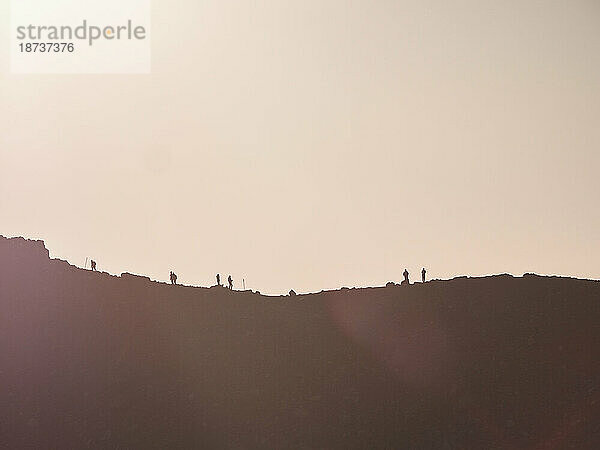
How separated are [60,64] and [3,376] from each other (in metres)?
1.21

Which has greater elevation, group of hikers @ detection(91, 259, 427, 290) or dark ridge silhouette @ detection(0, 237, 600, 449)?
group of hikers @ detection(91, 259, 427, 290)

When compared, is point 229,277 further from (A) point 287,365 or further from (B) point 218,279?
(A) point 287,365

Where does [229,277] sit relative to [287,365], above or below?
above

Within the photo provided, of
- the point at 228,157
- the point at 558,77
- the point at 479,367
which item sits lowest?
the point at 479,367

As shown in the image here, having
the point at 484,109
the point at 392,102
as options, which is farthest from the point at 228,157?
the point at 484,109

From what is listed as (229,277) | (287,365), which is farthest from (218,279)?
(287,365)

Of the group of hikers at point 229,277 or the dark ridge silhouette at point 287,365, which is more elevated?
the group of hikers at point 229,277

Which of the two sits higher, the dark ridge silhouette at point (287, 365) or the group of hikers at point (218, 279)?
the group of hikers at point (218, 279)

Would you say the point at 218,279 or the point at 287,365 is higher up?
the point at 218,279

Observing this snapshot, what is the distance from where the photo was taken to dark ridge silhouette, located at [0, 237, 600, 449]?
2.89 m

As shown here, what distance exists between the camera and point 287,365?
2928 millimetres

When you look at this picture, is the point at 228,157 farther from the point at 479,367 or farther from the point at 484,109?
the point at 479,367

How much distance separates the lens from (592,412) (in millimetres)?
2879

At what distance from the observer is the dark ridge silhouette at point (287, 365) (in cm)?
A: 289
